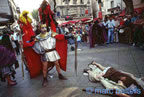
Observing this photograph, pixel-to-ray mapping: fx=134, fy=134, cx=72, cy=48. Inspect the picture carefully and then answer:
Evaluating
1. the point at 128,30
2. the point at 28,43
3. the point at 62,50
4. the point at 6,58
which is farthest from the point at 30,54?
the point at 128,30

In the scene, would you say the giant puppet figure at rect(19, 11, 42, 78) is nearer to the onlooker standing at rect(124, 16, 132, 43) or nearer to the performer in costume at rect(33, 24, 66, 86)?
the performer in costume at rect(33, 24, 66, 86)

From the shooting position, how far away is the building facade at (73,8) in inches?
1525

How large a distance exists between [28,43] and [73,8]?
38.0 meters

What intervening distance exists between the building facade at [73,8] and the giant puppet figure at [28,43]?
35.7 meters

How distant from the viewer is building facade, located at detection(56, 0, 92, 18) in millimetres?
38728

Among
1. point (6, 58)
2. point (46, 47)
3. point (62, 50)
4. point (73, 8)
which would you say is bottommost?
point (6, 58)

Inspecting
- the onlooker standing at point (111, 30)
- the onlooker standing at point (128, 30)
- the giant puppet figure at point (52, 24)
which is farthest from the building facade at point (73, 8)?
the giant puppet figure at point (52, 24)

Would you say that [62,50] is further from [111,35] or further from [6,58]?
[111,35]

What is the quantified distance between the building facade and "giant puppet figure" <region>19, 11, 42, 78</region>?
35733 millimetres

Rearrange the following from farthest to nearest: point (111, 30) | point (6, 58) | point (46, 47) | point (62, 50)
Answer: point (111, 30) < point (62, 50) < point (6, 58) < point (46, 47)

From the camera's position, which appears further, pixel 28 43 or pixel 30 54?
pixel 30 54

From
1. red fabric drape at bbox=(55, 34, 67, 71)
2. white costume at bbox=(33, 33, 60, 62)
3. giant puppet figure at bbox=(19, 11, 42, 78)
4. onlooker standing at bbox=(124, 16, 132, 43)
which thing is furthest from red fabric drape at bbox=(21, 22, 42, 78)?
onlooker standing at bbox=(124, 16, 132, 43)

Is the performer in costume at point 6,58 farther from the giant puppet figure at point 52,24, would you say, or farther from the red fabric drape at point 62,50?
the red fabric drape at point 62,50

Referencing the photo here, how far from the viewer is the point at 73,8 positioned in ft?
131
